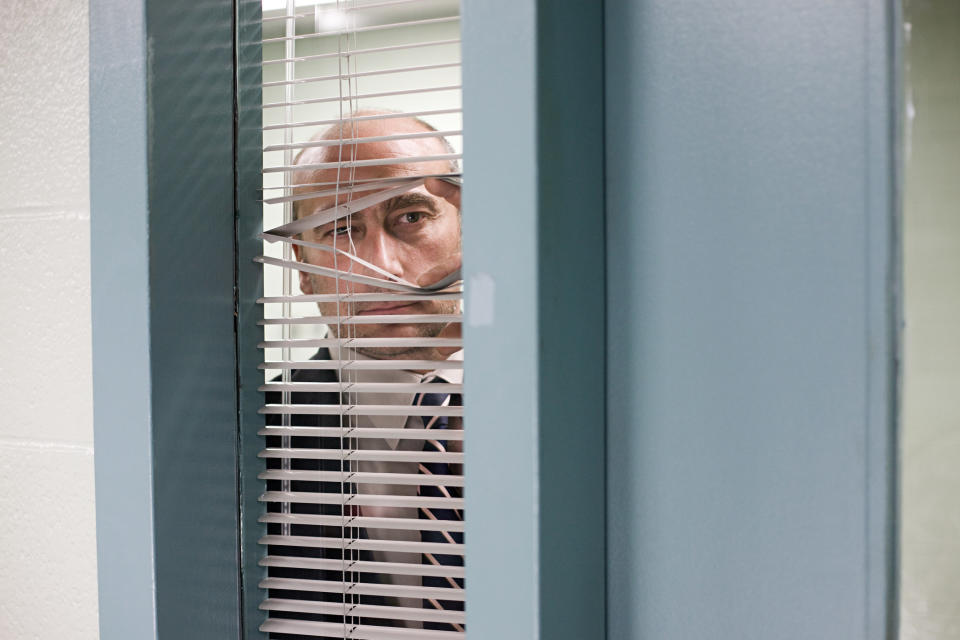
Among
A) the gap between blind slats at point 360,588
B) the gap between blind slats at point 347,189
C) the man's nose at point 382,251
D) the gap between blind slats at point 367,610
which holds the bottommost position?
the gap between blind slats at point 367,610

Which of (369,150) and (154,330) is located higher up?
(369,150)

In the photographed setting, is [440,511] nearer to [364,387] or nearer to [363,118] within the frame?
[364,387]

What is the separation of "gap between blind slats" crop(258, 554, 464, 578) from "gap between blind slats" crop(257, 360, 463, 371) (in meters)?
0.26

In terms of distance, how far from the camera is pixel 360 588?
947mm

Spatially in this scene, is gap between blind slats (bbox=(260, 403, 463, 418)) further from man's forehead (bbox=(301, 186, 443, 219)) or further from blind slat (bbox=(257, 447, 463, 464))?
man's forehead (bbox=(301, 186, 443, 219))

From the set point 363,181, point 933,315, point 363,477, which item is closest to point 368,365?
point 363,477

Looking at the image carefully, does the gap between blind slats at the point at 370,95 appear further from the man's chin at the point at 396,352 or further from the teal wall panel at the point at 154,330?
the man's chin at the point at 396,352

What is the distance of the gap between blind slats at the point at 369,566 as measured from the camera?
915mm

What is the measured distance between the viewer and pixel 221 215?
971mm

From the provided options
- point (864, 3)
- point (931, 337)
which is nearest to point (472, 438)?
point (931, 337)

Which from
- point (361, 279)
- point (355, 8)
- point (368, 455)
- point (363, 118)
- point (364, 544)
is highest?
point (355, 8)

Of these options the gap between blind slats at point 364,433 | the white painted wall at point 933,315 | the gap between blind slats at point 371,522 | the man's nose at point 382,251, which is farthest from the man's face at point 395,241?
the white painted wall at point 933,315

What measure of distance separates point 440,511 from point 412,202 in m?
0.42

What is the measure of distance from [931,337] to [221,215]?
0.85 meters
